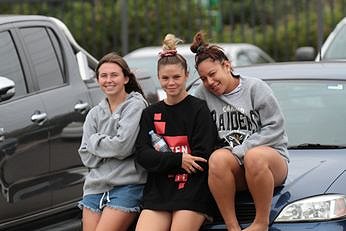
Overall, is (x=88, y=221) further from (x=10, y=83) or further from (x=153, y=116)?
(x=10, y=83)

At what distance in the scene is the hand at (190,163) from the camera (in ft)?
18.9

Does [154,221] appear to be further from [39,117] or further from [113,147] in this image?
[39,117]

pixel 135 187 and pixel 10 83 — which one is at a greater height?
pixel 10 83

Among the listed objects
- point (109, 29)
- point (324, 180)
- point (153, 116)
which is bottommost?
point (109, 29)

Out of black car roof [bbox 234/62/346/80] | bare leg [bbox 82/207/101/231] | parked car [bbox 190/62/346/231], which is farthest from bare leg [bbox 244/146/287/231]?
black car roof [bbox 234/62/346/80]

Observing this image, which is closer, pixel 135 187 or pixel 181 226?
pixel 181 226

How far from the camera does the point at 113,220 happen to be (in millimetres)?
5984

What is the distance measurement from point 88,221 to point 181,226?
656mm

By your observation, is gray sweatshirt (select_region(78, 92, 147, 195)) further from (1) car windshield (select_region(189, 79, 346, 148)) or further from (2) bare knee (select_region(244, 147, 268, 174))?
(1) car windshield (select_region(189, 79, 346, 148))

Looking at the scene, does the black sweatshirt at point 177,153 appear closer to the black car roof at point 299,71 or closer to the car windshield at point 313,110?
the car windshield at point 313,110

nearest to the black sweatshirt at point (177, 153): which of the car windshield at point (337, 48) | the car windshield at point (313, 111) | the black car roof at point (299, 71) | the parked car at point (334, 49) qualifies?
the car windshield at point (313, 111)

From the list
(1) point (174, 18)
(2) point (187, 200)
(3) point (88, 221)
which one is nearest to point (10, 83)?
(3) point (88, 221)

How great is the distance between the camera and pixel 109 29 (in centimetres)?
1888

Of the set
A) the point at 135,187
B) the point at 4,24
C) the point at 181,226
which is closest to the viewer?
the point at 181,226
